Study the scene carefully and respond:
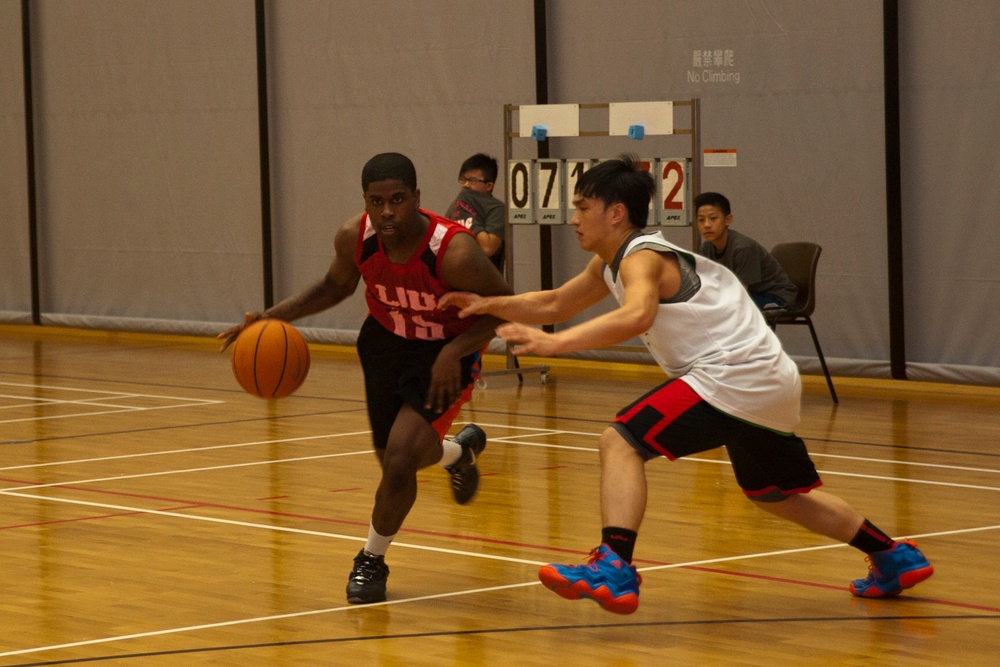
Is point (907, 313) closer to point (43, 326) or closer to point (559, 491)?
point (559, 491)

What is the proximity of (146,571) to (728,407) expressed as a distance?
7.00ft

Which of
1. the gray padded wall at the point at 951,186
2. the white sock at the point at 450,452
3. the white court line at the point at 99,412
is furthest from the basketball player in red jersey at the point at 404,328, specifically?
the gray padded wall at the point at 951,186

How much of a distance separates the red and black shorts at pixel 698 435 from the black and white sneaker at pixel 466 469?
1636 mm

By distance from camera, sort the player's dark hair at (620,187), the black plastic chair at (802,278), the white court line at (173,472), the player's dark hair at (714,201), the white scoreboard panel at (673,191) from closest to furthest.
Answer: the player's dark hair at (620,187)
the white court line at (173,472)
the player's dark hair at (714,201)
the black plastic chair at (802,278)
the white scoreboard panel at (673,191)

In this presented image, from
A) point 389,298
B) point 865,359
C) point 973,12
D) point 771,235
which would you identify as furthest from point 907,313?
point 389,298

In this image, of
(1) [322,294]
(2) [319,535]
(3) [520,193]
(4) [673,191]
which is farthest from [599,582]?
(3) [520,193]

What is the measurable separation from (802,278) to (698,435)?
5.81 m

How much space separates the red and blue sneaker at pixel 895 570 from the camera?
5.03 m

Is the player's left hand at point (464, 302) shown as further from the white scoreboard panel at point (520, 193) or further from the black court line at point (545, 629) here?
the white scoreboard panel at point (520, 193)

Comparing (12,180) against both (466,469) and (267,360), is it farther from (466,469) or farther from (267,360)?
(267,360)

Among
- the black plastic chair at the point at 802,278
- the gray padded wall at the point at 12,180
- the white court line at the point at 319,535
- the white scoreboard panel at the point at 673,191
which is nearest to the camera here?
the white court line at the point at 319,535

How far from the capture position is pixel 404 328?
17.5 feet

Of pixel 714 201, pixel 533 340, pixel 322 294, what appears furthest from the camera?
pixel 714 201

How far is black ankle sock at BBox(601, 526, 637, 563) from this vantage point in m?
4.54
